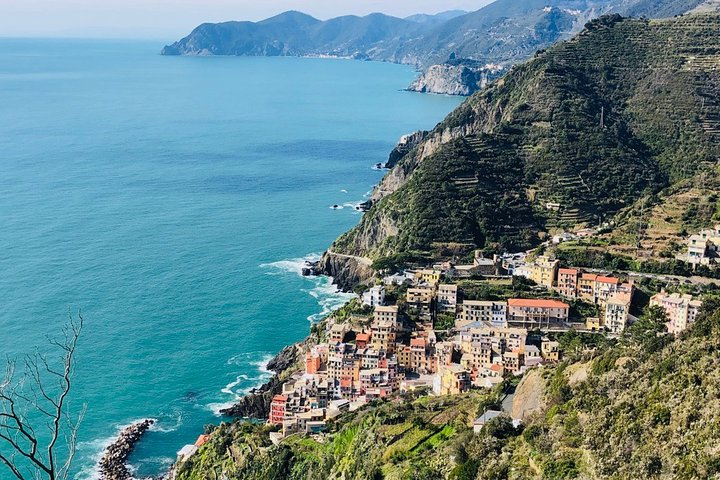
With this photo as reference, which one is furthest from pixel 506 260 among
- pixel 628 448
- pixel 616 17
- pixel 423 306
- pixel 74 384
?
pixel 616 17

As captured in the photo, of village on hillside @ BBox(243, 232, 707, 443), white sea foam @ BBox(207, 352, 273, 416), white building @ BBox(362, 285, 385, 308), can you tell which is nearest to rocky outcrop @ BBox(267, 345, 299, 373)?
white sea foam @ BBox(207, 352, 273, 416)

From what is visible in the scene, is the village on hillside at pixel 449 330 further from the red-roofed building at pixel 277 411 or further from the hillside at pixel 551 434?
the hillside at pixel 551 434

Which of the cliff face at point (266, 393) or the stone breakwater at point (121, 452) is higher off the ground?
the cliff face at point (266, 393)

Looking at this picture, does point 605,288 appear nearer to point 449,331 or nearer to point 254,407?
point 449,331

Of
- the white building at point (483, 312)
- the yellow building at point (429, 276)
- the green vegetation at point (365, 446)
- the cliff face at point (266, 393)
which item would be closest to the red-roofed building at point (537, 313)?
the white building at point (483, 312)

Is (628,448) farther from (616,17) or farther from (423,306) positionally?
(616,17)

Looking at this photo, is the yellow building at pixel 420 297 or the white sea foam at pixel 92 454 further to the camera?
the yellow building at pixel 420 297

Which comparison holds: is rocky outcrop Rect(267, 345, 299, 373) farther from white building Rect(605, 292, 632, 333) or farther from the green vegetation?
white building Rect(605, 292, 632, 333)

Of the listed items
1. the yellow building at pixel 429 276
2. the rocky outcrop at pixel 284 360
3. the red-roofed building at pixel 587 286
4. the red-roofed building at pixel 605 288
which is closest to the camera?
the red-roofed building at pixel 605 288
